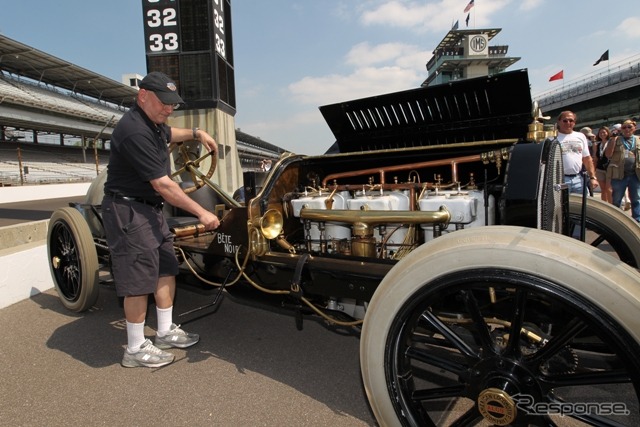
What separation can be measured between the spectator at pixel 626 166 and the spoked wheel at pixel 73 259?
6.62 meters

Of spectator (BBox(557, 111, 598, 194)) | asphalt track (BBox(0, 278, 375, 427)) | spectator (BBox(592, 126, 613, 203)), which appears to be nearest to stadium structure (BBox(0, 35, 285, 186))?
spectator (BBox(592, 126, 613, 203))

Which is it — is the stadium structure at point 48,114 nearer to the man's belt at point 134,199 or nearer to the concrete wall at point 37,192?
the concrete wall at point 37,192

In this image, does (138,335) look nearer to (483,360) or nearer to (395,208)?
(395,208)

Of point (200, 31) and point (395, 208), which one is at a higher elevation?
point (200, 31)

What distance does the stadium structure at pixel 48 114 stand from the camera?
3114 centimetres

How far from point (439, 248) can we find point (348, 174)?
1.40 metres

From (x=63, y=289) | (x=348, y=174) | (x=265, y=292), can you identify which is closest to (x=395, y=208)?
(x=348, y=174)

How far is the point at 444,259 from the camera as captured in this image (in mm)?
1458

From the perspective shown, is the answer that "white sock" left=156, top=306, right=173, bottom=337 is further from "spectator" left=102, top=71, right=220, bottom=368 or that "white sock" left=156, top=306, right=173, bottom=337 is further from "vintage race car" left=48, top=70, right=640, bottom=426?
"vintage race car" left=48, top=70, right=640, bottom=426

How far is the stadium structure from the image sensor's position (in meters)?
31.1

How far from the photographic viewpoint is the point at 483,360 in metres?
1.55

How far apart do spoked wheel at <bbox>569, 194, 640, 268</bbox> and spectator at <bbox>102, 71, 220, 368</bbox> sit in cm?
252

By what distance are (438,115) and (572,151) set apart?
268 cm

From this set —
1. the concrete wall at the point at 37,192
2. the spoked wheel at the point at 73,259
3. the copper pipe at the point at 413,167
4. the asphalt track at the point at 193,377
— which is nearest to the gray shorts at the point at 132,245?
the asphalt track at the point at 193,377
